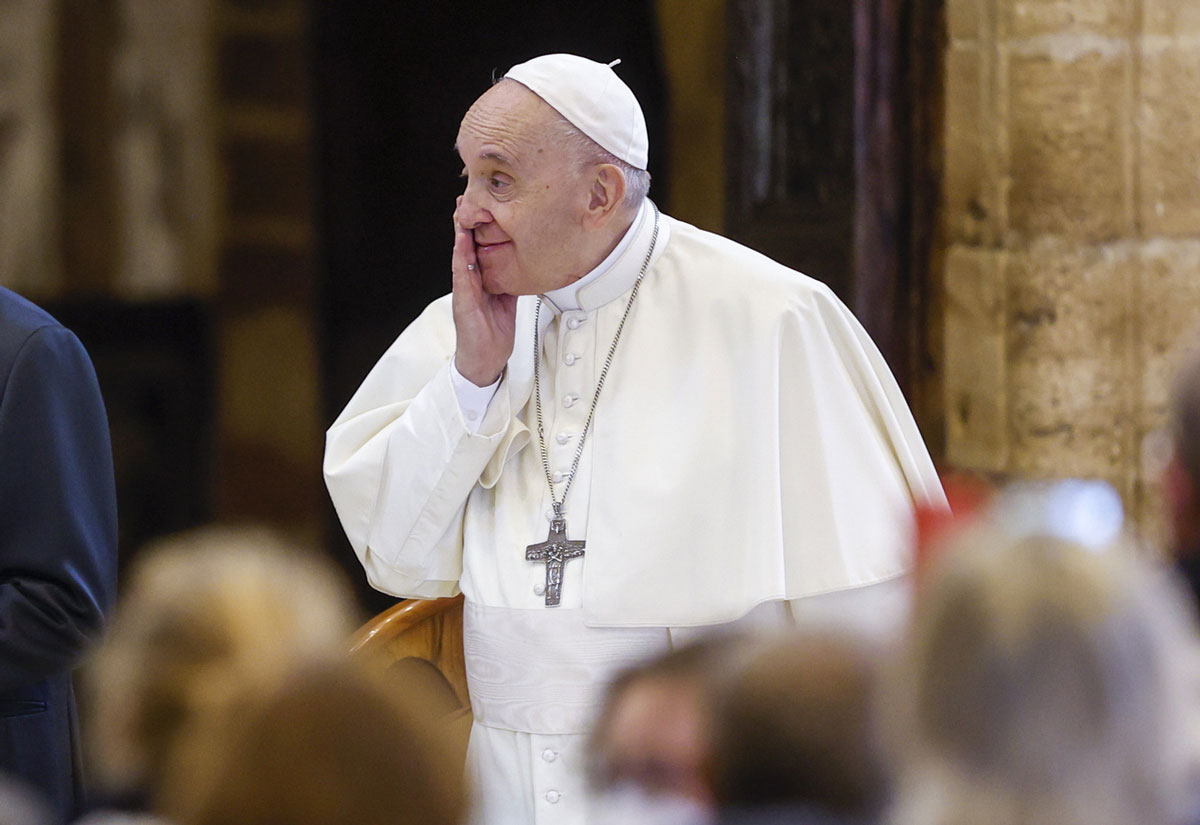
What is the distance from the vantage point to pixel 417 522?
3.16m

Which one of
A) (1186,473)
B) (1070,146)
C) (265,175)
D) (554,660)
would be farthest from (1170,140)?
(1186,473)

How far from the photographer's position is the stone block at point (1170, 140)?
4102 mm

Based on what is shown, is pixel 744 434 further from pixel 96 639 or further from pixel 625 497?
pixel 96 639

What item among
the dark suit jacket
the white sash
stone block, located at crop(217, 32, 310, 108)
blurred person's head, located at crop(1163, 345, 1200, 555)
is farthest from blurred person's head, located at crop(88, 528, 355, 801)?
stone block, located at crop(217, 32, 310, 108)

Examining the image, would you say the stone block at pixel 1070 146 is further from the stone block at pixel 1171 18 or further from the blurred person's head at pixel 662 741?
the blurred person's head at pixel 662 741

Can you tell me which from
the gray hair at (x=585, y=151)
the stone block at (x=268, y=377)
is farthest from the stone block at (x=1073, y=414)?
the stone block at (x=268, y=377)

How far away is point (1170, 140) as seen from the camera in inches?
162

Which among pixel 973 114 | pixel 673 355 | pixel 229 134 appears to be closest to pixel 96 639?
pixel 673 355

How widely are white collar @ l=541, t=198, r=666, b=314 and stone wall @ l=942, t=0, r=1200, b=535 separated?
119cm

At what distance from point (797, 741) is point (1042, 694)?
0.20 m

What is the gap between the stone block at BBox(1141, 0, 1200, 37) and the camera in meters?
4.08

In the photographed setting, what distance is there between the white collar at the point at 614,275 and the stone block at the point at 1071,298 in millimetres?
1215

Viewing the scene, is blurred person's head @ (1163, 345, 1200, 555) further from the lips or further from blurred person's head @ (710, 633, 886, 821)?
the lips

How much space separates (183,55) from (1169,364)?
2.56m
